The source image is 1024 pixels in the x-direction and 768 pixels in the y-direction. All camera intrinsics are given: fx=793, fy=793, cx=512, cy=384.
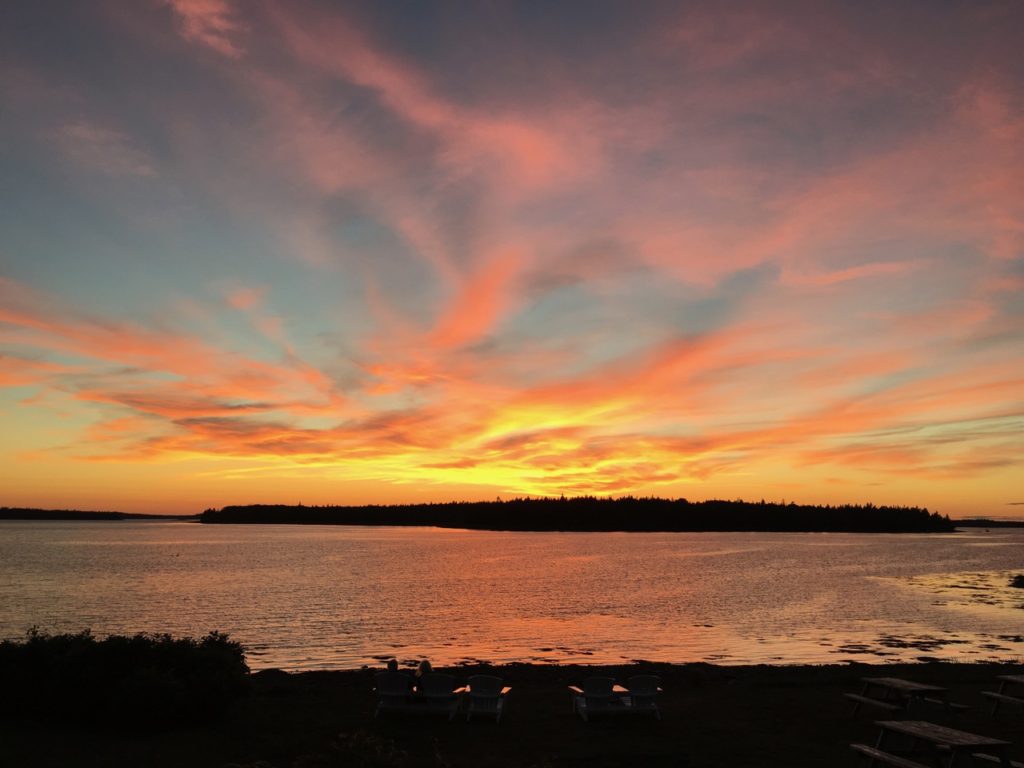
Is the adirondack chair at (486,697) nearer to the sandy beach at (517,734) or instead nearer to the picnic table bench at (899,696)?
the sandy beach at (517,734)

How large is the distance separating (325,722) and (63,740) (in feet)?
14.1

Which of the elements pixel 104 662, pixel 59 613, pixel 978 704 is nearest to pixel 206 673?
pixel 104 662

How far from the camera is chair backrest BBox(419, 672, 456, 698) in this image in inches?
597

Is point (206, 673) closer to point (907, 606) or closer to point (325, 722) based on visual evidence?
point (325, 722)

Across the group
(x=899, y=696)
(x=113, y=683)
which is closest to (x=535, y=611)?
(x=899, y=696)

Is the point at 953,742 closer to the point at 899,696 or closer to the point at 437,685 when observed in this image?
the point at 899,696

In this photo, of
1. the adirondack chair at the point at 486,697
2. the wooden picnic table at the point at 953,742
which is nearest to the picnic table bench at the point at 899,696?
the wooden picnic table at the point at 953,742

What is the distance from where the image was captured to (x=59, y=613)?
4600 cm

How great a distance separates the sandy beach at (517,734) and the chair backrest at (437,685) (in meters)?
0.52

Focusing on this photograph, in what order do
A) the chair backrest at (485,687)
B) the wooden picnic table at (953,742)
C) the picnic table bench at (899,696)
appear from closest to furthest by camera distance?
1. the wooden picnic table at (953,742)
2. the picnic table bench at (899,696)
3. the chair backrest at (485,687)

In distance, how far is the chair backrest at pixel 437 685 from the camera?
1516 centimetres

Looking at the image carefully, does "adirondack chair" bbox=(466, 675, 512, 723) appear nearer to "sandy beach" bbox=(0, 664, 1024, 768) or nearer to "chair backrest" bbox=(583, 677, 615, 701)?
"sandy beach" bbox=(0, 664, 1024, 768)

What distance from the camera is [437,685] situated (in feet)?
49.8

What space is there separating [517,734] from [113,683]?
694 cm
